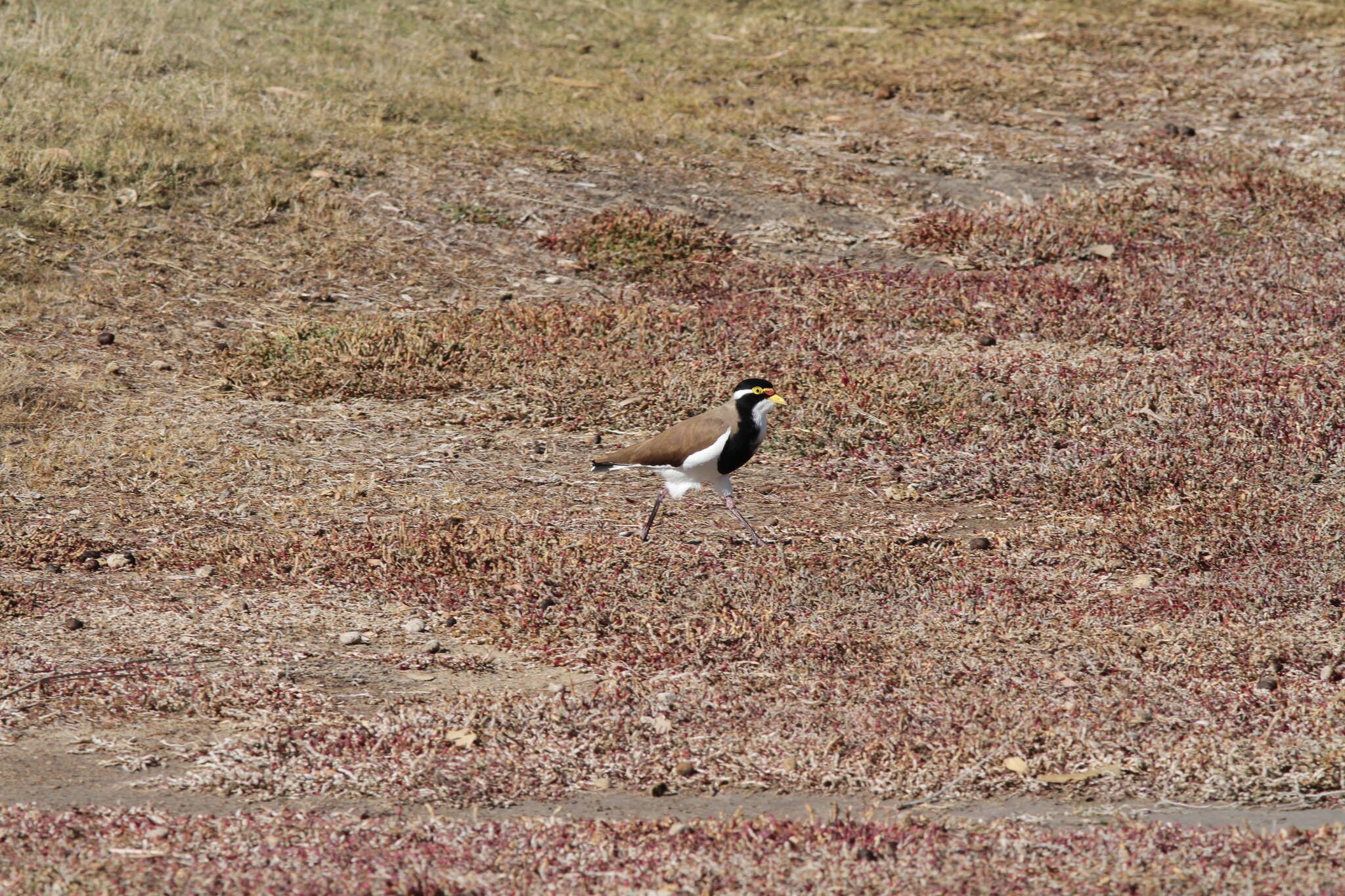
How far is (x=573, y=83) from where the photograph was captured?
19.8 meters

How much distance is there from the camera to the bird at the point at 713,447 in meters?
9.68

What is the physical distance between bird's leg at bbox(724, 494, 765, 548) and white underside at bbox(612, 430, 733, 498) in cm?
3

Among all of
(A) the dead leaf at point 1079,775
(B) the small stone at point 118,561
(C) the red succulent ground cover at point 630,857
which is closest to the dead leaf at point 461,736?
(C) the red succulent ground cover at point 630,857

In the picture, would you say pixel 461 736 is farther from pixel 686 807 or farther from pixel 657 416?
Result: pixel 657 416

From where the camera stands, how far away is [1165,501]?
10.3 metres

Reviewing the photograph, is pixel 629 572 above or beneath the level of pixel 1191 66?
beneath

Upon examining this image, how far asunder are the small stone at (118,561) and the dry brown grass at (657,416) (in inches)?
2.8

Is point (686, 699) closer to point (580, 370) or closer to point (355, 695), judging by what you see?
point (355, 695)

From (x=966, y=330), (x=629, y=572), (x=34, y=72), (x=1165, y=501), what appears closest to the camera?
(x=629, y=572)

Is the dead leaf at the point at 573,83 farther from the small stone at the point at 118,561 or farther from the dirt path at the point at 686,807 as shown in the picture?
the dirt path at the point at 686,807

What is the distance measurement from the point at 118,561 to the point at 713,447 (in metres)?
3.78

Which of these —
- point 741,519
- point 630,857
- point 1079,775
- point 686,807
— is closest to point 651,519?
point 741,519

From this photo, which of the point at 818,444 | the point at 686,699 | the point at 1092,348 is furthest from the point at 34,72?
the point at 686,699

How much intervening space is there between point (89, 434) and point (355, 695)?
4624 millimetres
